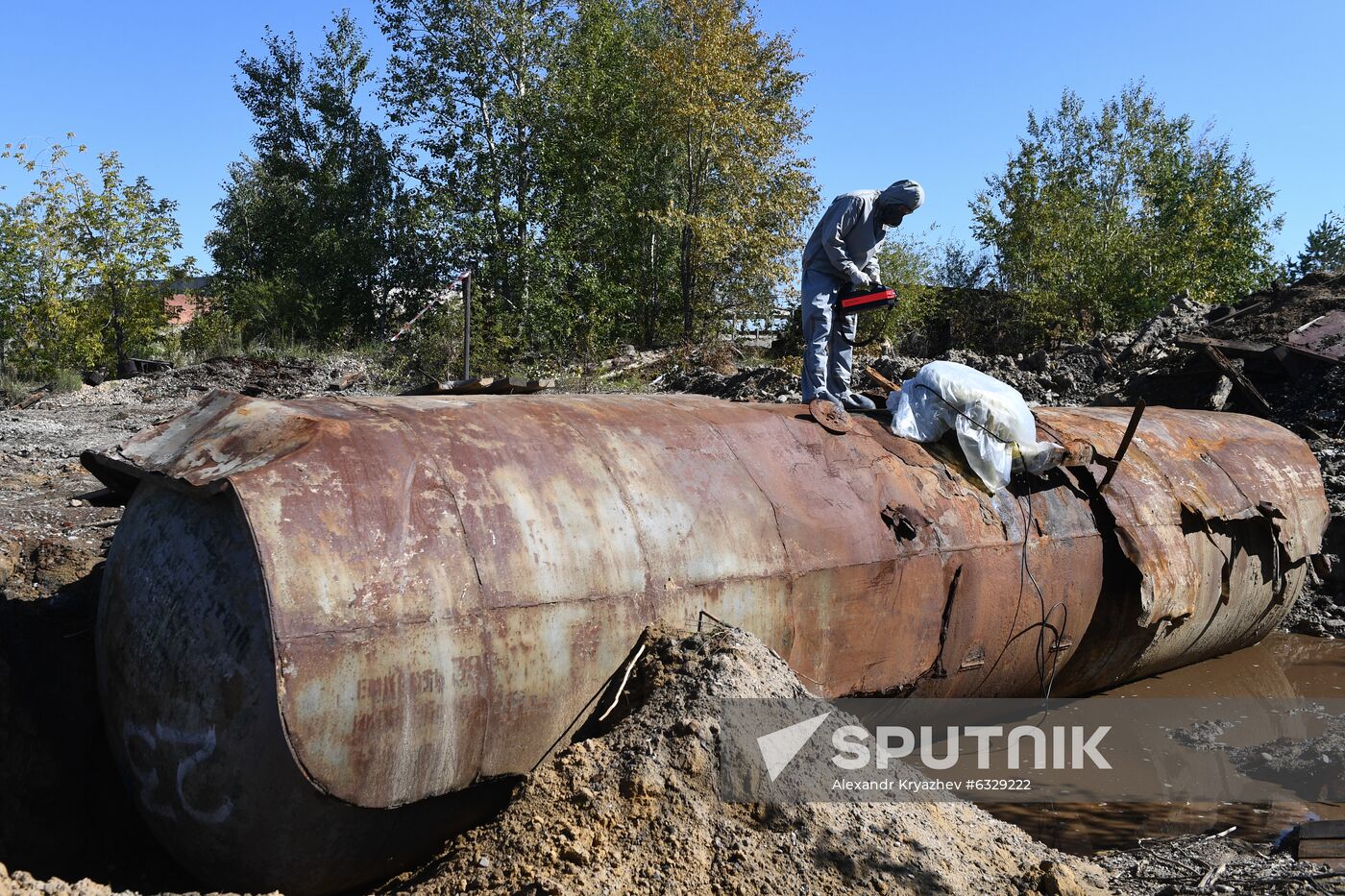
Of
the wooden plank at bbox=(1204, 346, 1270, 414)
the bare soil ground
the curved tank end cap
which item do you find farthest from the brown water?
the wooden plank at bbox=(1204, 346, 1270, 414)

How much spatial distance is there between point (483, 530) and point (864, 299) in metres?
3.27

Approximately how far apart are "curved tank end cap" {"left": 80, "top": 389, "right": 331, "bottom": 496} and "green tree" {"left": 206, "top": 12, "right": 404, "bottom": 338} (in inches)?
690

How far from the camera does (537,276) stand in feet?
60.5

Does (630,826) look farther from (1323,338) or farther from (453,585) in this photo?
(1323,338)

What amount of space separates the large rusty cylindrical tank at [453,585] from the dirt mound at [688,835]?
19cm

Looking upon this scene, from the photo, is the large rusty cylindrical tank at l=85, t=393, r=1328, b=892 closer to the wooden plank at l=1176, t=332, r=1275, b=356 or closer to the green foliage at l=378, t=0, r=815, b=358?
the wooden plank at l=1176, t=332, r=1275, b=356

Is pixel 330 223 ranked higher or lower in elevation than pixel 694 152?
lower

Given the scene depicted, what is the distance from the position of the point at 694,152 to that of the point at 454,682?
17.7 m

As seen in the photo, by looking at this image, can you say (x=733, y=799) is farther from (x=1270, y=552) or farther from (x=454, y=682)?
(x=1270, y=552)

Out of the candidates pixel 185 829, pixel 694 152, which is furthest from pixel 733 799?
pixel 694 152

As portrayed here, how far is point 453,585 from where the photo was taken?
2.92 meters

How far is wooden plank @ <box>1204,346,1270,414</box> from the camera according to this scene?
28.2ft

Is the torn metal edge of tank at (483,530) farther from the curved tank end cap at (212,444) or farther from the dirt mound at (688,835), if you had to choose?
the dirt mound at (688,835)

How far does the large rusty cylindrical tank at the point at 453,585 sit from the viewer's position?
273 centimetres
